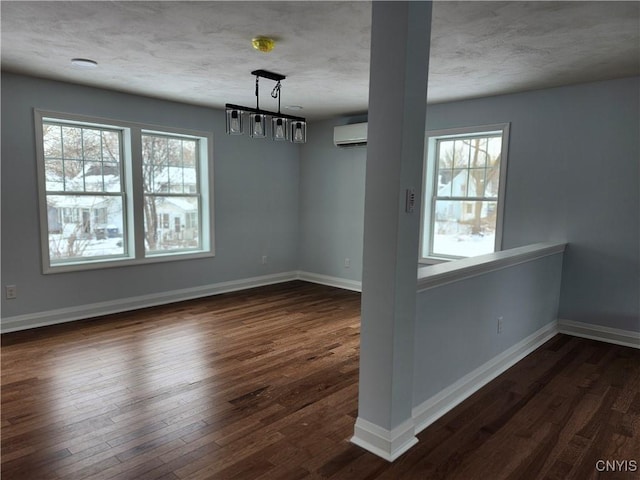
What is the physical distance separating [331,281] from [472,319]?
363cm

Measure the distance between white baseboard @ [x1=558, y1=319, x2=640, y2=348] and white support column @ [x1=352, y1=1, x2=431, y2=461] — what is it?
2757 millimetres

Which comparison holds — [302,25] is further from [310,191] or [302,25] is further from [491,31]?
[310,191]

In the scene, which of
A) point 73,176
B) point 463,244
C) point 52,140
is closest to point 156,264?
point 73,176

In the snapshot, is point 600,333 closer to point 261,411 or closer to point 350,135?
point 261,411

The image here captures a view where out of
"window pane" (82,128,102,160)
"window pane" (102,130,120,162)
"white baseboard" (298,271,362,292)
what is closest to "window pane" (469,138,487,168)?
"white baseboard" (298,271,362,292)

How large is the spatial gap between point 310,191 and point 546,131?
3.36 metres

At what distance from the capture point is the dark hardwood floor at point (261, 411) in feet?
6.80

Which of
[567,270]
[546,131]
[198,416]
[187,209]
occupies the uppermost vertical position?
[546,131]

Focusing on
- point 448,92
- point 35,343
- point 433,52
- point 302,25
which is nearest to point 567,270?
point 448,92

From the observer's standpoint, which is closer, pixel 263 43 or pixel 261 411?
pixel 261 411

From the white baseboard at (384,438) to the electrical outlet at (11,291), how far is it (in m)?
3.60

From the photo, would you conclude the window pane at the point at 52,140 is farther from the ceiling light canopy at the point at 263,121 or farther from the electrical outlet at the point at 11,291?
the ceiling light canopy at the point at 263,121

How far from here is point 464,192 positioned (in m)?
4.91

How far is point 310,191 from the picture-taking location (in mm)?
6504
